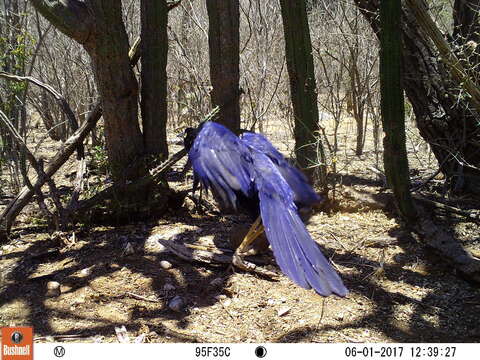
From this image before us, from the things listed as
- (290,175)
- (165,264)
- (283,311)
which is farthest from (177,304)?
(290,175)

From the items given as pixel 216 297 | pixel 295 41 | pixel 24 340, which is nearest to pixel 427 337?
pixel 216 297

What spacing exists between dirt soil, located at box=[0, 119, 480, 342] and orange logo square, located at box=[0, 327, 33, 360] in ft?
1.81

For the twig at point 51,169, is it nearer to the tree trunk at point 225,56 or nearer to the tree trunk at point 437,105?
the tree trunk at point 225,56

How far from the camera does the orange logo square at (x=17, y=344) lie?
2703 millimetres

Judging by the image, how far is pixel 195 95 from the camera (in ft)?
24.5

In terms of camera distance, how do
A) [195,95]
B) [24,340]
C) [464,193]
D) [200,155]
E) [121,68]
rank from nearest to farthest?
1. [24,340]
2. [200,155]
3. [121,68]
4. [464,193]
5. [195,95]

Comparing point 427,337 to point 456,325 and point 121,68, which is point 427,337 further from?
point 121,68

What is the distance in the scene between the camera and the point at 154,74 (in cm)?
522

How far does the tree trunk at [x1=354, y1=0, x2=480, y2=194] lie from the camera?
204 inches

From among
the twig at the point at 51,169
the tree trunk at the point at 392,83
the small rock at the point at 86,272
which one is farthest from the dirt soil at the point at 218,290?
the tree trunk at the point at 392,83

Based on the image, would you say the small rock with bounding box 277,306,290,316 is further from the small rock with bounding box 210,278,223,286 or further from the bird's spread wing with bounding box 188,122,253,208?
the bird's spread wing with bounding box 188,122,253,208

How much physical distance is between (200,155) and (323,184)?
5.20 ft

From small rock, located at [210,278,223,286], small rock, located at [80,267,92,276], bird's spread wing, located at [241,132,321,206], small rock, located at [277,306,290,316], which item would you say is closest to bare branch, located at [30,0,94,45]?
bird's spread wing, located at [241,132,321,206]

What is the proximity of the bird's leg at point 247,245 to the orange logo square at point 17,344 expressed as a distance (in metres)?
1.81
